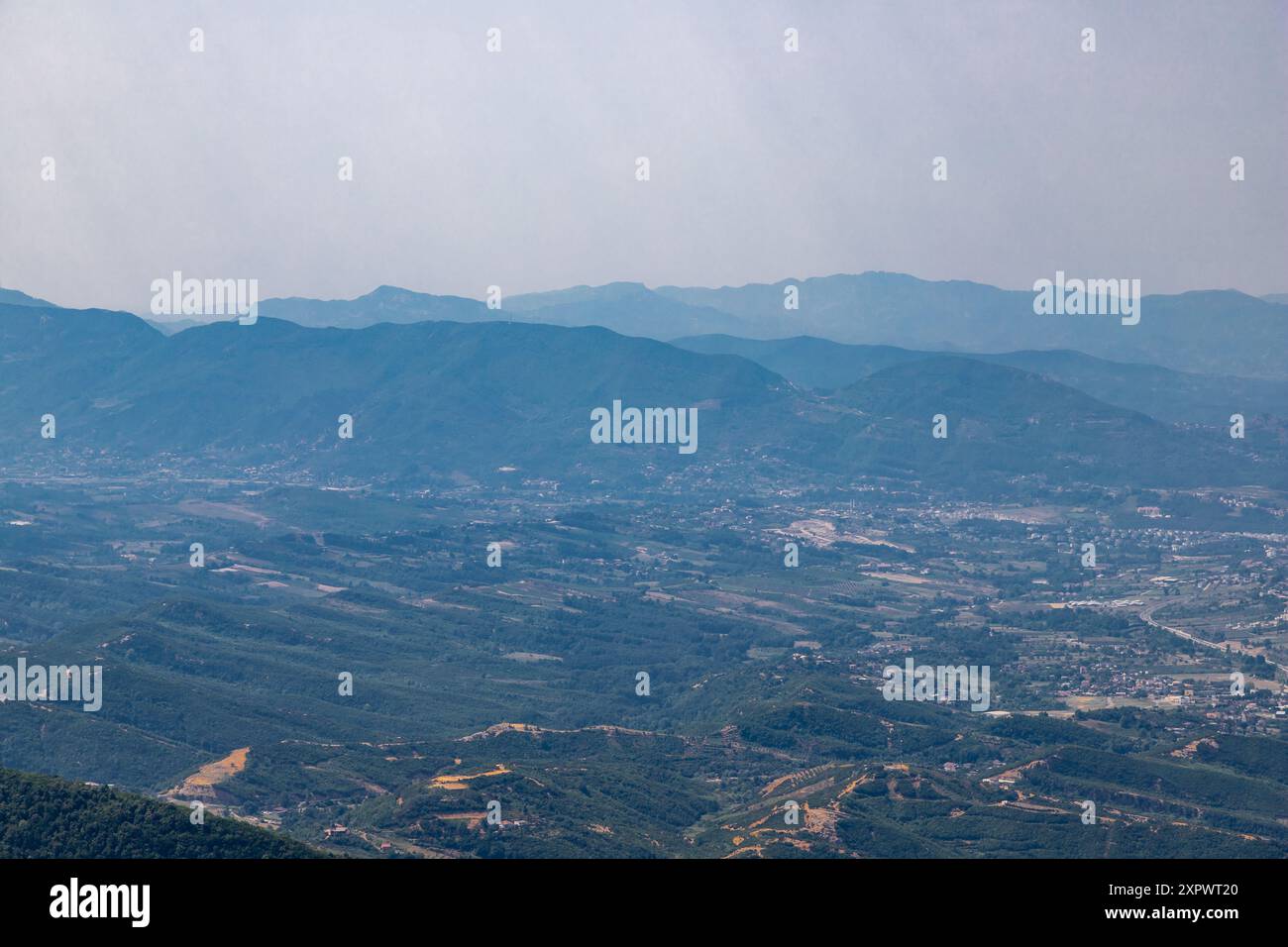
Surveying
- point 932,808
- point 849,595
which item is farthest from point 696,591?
point 932,808

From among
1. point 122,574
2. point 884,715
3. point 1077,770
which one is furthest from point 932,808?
point 122,574

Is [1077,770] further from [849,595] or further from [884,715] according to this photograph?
[849,595]

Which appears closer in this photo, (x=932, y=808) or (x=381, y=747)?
(x=932, y=808)

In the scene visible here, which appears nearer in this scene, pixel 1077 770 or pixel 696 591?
pixel 1077 770

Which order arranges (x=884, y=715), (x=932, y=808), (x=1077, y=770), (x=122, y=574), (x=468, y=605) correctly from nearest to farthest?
1. (x=932, y=808)
2. (x=1077, y=770)
3. (x=884, y=715)
4. (x=468, y=605)
5. (x=122, y=574)
